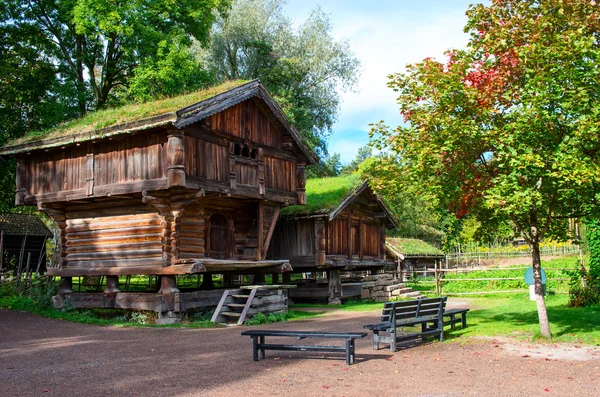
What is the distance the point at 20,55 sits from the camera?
1277 inches

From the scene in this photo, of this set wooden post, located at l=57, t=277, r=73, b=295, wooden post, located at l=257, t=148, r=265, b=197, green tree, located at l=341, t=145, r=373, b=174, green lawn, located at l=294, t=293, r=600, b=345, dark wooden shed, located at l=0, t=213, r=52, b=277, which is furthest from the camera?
green tree, located at l=341, t=145, r=373, b=174

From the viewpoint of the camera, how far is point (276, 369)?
37.1 feet

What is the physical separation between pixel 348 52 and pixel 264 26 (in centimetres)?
678

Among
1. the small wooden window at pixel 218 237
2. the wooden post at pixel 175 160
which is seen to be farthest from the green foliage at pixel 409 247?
the wooden post at pixel 175 160

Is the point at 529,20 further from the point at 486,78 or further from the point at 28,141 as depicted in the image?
the point at 28,141

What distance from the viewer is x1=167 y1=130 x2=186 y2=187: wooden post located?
1892 centimetres

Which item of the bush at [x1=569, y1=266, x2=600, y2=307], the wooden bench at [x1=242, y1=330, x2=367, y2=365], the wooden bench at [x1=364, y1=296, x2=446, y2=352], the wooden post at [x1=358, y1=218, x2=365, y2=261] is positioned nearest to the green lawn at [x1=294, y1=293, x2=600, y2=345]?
the bush at [x1=569, y1=266, x2=600, y2=307]

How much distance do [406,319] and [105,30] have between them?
23140mm

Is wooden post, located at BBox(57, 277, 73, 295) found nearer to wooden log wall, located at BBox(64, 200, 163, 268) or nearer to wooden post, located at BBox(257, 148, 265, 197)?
wooden log wall, located at BBox(64, 200, 163, 268)

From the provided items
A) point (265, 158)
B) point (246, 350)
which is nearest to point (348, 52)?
point (265, 158)

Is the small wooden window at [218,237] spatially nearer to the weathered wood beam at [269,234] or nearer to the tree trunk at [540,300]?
the weathered wood beam at [269,234]

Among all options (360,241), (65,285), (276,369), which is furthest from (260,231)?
(276,369)

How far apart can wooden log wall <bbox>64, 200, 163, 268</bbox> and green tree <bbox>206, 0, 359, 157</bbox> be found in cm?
2299

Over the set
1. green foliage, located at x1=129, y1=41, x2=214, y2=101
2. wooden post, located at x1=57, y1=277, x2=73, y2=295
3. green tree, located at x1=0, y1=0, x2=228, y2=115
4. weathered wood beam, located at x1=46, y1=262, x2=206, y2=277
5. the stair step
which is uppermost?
green tree, located at x1=0, y1=0, x2=228, y2=115
